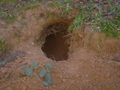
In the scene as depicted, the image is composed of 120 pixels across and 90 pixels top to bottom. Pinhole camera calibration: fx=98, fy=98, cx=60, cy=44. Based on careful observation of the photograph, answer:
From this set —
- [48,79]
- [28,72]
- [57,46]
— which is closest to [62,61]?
[48,79]

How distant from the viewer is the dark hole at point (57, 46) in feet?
11.8

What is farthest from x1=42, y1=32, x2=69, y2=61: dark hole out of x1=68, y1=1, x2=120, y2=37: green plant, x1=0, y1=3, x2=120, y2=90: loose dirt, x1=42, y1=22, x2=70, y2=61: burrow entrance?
x1=68, y1=1, x2=120, y2=37: green plant

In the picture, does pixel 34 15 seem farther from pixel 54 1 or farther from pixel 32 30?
pixel 54 1

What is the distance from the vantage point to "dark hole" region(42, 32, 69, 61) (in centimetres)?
361

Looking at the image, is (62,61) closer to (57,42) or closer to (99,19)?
(99,19)

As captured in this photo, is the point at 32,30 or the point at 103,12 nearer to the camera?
Result: the point at 103,12

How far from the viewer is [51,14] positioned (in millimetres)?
2873

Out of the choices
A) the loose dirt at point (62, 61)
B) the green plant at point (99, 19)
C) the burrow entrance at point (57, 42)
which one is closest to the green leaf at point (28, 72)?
the loose dirt at point (62, 61)

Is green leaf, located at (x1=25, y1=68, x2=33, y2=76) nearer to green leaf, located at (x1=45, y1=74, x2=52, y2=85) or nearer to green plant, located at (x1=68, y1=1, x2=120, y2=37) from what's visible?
green leaf, located at (x1=45, y1=74, x2=52, y2=85)

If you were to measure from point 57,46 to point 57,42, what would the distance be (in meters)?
0.16

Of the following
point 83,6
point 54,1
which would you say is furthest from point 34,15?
point 83,6

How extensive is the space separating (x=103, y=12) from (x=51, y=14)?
1.40 metres

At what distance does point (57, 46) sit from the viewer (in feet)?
13.1

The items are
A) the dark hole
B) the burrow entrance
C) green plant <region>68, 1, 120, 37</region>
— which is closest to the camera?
green plant <region>68, 1, 120, 37</region>
